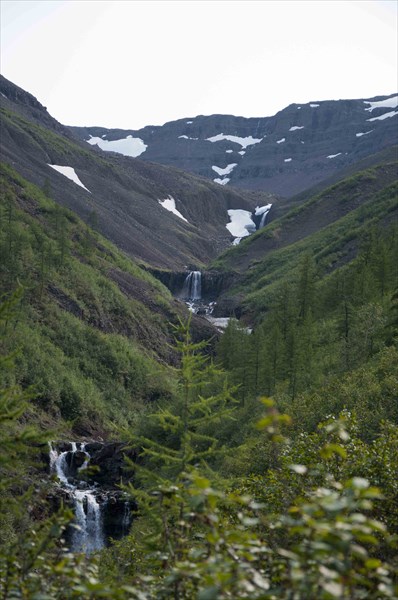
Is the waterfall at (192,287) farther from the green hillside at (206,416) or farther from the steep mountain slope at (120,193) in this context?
the green hillside at (206,416)

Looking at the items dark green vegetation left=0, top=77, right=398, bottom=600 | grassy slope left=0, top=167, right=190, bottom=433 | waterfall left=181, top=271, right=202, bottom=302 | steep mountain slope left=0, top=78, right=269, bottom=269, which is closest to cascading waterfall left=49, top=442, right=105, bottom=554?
dark green vegetation left=0, top=77, right=398, bottom=600

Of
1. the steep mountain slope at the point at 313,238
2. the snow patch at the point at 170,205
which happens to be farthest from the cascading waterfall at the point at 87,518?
the snow patch at the point at 170,205

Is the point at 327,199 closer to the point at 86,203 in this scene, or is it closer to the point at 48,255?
the point at 86,203

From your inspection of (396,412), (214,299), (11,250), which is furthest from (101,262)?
(396,412)

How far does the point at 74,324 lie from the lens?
52.8 meters

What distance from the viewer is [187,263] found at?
423ft

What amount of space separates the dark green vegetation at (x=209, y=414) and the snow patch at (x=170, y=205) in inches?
2686

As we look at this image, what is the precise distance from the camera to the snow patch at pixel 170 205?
166m

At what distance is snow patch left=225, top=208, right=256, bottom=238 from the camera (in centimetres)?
18488

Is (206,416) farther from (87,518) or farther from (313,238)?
(313,238)

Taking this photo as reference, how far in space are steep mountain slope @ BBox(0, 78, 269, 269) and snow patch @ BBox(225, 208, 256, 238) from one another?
3300 millimetres

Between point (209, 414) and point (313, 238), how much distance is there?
98.6 meters

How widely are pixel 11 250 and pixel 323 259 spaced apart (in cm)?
4677

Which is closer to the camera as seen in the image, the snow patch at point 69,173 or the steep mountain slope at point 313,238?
the steep mountain slope at point 313,238
